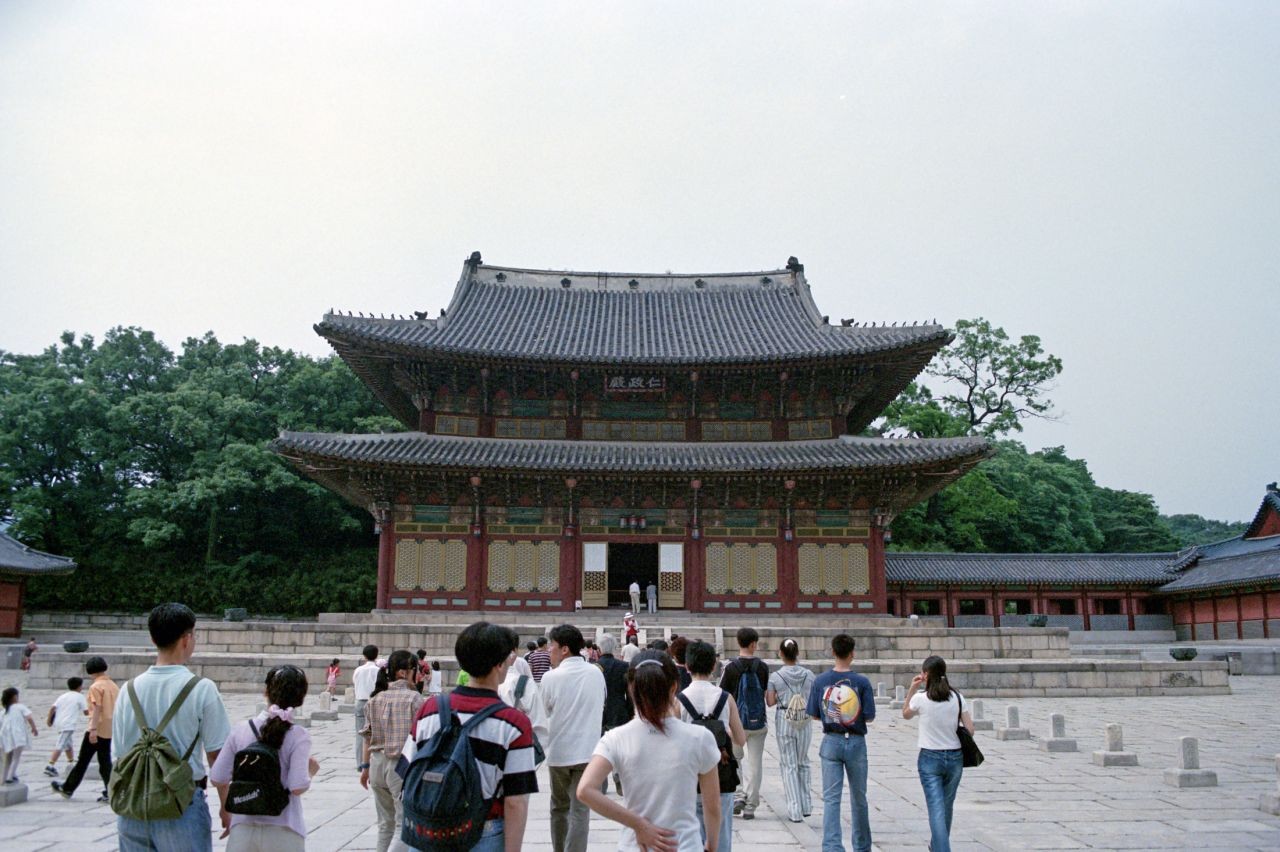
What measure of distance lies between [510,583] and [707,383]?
9.14m

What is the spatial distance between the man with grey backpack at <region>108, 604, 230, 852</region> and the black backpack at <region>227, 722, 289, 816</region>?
0.19 metres

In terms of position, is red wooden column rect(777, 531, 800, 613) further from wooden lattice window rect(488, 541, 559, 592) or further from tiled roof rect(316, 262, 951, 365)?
wooden lattice window rect(488, 541, 559, 592)

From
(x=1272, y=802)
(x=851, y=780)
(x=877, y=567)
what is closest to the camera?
(x=851, y=780)

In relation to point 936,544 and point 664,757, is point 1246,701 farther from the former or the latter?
point 936,544

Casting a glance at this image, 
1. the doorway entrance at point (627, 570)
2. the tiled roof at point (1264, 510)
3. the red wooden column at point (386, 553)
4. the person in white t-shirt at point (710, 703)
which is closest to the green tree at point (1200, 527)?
the tiled roof at point (1264, 510)

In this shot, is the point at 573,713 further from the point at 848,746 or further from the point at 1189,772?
the point at 1189,772

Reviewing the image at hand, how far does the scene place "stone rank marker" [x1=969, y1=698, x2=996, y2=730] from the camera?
1650 centimetres

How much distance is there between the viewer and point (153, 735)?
16.1ft

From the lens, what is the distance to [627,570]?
124ft

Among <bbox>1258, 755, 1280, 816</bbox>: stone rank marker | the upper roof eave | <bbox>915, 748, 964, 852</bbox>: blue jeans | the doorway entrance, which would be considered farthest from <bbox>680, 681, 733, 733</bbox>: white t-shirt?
the doorway entrance

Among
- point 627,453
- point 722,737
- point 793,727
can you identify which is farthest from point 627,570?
point 722,737

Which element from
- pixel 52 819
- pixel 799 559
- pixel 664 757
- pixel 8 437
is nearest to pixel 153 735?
pixel 664 757

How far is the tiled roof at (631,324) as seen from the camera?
29766 millimetres

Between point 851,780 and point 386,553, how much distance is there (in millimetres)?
23323
